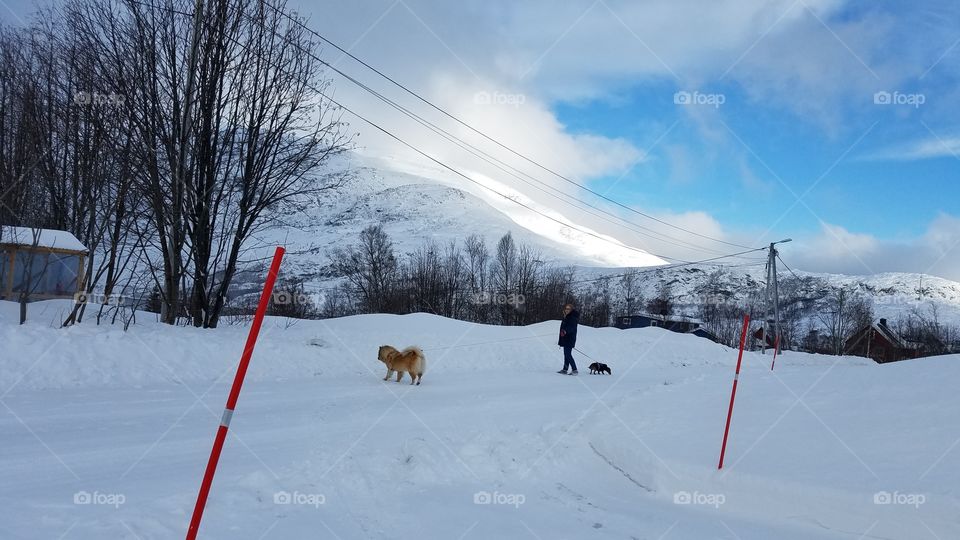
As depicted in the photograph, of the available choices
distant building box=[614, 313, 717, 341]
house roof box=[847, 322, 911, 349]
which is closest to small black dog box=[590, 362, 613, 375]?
distant building box=[614, 313, 717, 341]

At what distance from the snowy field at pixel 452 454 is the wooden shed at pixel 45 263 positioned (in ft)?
27.8

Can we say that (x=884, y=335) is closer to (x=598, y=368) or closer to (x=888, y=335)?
(x=888, y=335)

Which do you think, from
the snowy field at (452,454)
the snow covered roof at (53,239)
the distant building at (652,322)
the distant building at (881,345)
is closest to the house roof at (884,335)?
the distant building at (881,345)

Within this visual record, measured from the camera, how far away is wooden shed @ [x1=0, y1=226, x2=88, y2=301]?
1809cm

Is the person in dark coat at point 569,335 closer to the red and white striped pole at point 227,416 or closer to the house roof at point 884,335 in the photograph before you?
the red and white striped pole at point 227,416

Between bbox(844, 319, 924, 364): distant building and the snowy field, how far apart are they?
78.7 meters

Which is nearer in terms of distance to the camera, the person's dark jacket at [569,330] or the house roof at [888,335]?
the person's dark jacket at [569,330]

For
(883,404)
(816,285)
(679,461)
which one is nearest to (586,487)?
(679,461)

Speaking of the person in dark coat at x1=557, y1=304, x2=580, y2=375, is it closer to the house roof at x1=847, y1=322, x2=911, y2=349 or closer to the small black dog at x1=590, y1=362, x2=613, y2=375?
the small black dog at x1=590, y1=362, x2=613, y2=375

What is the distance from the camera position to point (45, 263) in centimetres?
2209

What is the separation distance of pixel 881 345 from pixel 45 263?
89654 millimetres

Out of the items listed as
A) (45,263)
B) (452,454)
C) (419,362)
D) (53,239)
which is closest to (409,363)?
(419,362)

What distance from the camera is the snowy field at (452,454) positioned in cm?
Result: 468

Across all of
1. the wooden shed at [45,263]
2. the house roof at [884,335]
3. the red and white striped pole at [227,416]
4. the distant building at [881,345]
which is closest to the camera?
the red and white striped pole at [227,416]
